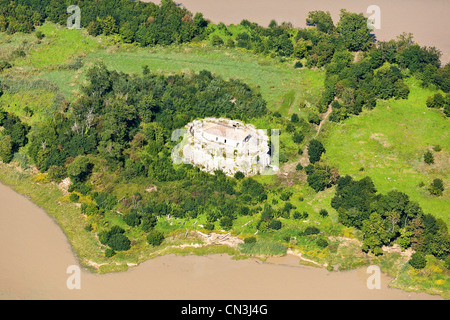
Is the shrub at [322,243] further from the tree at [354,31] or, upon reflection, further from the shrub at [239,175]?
the tree at [354,31]

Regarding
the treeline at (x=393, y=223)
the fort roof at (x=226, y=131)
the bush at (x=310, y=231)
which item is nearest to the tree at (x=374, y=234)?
the treeline at (x=393, y=223)

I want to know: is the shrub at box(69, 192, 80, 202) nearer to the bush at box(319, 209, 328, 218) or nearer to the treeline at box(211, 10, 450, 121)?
the bush at box(319, 209, 328, 218)

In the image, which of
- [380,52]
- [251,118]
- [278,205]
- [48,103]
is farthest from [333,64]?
[48,103]

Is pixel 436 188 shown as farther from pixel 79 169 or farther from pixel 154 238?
pixel 79 169

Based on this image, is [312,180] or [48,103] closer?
[312,180]

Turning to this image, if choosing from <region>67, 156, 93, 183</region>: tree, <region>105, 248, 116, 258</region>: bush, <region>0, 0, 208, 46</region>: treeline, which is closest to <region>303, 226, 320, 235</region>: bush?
<region>105, 248, 116, 258</region>: bush

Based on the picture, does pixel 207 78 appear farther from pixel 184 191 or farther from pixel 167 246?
pixel 167 246

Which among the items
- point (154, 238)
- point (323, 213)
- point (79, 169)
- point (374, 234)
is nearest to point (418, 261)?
point (374, 234)
